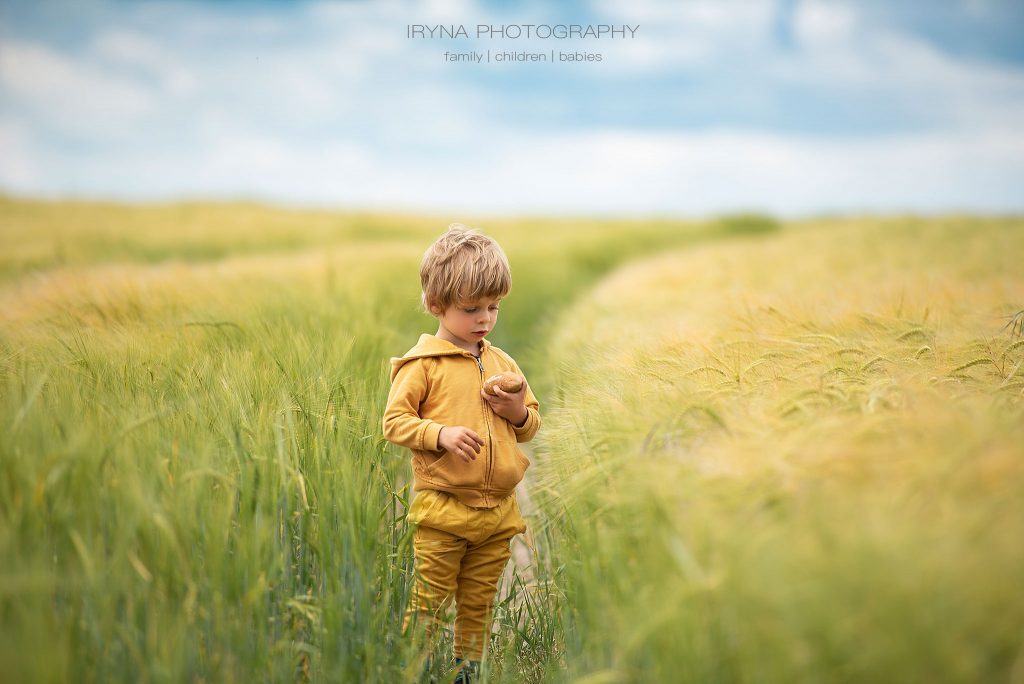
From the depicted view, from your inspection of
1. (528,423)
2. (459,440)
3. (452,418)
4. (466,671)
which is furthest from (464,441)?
(466,671)

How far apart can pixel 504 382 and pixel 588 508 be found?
1.39 ft

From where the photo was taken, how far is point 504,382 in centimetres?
195

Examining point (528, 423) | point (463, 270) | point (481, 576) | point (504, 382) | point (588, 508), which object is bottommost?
point (481, 576)

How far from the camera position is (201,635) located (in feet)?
4.81

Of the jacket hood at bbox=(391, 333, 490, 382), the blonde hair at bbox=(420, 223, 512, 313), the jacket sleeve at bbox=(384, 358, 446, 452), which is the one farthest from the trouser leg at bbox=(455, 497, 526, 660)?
the blonde hair at bbox=(420, 223, 512, 313)

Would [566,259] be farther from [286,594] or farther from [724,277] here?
[286,594]

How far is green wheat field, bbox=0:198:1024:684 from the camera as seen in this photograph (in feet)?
3.45

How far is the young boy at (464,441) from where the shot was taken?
193cm

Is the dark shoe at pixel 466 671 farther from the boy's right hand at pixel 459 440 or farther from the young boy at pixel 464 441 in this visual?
the boy's right hand at pixel 459 440

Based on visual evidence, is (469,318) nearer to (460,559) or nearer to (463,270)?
(463,270)

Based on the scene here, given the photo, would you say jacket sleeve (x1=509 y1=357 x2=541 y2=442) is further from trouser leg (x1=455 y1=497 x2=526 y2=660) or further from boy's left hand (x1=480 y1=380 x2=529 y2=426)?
trouser leg (x1=455 y1=497 x2=526 y2=660)

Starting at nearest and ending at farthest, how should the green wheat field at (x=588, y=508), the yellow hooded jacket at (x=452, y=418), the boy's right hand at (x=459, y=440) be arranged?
the green wheat field at (x=588, y=508)
the boy's right hand at (x=459, y=440)
the yellow hooded jacket at (x=452, y=418)

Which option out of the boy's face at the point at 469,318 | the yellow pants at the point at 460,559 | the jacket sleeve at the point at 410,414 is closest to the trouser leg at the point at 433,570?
the yellow pants at the point at 460,559

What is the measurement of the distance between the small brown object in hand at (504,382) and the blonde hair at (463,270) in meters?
0.22
